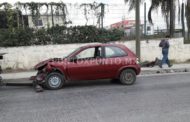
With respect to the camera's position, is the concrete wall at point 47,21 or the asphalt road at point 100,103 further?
the concrete wall at point 47,21

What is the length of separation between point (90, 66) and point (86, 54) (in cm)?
47

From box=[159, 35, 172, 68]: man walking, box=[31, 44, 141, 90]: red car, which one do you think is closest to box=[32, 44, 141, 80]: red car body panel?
box=[31, 44, 141, 90]: red car

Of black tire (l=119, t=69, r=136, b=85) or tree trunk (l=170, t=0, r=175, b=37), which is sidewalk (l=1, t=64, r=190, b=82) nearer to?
black tire (l=119, t=69, r=136, b=85)

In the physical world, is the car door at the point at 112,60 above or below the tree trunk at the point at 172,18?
below

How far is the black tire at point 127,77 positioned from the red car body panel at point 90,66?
154mm

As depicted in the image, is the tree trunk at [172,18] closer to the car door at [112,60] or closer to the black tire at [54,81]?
the car door at [112,60]

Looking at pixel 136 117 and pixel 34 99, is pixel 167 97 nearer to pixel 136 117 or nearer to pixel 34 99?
pixel 136 117

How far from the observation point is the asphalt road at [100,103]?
660 cm

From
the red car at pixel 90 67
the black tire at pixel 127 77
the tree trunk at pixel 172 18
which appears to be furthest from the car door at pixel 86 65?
the tree trunk at pixel 172 18

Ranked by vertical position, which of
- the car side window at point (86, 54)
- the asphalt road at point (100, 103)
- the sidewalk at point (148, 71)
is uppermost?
the car side window at point (86, 54)

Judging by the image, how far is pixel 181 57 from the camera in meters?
17.4

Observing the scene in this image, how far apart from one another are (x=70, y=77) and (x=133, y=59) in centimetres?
241

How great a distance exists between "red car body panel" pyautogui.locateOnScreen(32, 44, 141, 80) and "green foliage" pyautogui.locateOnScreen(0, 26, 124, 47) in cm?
527

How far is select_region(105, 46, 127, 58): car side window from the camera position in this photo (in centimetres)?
1064
